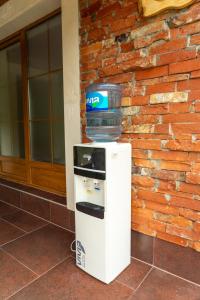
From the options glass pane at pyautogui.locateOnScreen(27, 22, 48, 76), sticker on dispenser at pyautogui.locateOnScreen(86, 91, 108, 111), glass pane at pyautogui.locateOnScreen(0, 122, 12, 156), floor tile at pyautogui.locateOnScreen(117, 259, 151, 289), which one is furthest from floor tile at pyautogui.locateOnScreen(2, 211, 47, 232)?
glass pane at pyautogui.locateOnScreen(27, 22, 48, 76)

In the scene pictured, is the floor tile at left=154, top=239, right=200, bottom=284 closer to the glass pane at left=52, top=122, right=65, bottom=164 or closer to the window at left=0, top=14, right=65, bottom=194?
the window at left=0, top=14, right=65, bottom=194

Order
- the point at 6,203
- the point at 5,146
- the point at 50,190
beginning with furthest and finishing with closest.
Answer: the point at 5,146 → the point at 6,203 → the point at 50,190

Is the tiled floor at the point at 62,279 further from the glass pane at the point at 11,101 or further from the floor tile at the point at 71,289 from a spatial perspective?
the glass pane at the point at 11,101

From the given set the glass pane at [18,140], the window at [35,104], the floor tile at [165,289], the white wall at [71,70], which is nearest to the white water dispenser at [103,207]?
the floor tile at [165,289]

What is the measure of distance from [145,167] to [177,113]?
18.0 inches

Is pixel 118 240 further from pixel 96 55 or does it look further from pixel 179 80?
pixel 96 55

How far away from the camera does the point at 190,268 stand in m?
1.45

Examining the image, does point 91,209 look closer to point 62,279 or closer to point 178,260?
point 62,279

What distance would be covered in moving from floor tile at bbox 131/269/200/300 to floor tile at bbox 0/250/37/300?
30.8 inches

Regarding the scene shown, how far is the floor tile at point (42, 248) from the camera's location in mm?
1700

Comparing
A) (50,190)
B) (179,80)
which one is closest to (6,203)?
(50,190)

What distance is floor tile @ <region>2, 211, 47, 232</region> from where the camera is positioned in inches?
90.6

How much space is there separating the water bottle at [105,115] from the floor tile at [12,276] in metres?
1.16

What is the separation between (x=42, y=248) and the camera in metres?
1.90
